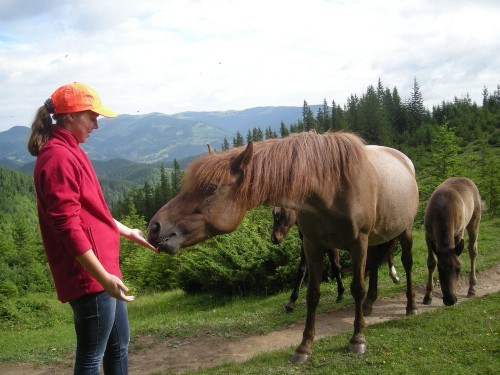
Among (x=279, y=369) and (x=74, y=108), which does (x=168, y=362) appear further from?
(x=74, y=108)

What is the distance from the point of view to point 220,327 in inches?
286

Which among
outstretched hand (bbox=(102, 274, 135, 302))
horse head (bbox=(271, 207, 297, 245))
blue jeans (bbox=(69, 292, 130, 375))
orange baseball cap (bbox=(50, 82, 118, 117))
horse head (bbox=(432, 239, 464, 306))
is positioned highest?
orange baseball cap (bbox=(50, 82, 118, 117))

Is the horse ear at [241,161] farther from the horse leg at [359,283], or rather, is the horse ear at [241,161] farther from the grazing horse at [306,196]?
the horse leg at [359,283]

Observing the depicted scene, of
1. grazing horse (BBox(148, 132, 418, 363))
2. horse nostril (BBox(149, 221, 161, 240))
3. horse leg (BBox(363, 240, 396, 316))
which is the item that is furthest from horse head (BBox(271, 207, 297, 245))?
horse nostril (BBox(149, 221, 161, 240))

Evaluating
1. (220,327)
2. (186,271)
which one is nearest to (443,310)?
(220,327)

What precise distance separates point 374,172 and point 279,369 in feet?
8.35

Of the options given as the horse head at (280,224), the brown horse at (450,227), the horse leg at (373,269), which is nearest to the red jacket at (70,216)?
the horse leg at (373,269)

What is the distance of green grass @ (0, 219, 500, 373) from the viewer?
549 cm

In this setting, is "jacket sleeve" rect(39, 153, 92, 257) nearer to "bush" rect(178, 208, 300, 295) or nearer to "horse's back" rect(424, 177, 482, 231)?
"horse's back" rect(424, 177, 482, 231)

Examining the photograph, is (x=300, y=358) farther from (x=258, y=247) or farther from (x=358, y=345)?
(x=258, y=247)

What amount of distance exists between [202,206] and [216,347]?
11.7 feet

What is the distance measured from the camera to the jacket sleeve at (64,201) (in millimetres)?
2564

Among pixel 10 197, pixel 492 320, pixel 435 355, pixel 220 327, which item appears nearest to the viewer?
pixel 435 355

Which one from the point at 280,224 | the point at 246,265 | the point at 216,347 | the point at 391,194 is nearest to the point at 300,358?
the point at 216,347
